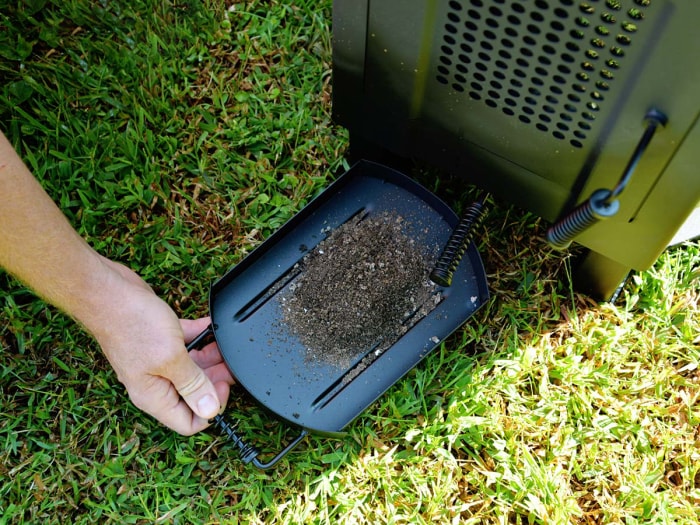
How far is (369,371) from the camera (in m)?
1.28

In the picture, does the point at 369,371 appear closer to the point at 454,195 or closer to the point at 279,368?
the point at 279,368

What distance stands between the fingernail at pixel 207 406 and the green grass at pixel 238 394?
11 centimetres

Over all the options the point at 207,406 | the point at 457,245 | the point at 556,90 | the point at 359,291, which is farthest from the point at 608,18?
the point at 207,406

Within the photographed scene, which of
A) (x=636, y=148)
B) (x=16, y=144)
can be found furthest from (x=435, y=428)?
(x=16, y=144)

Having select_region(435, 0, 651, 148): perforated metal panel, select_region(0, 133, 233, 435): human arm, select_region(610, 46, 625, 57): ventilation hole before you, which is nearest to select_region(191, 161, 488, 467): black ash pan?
select_region(0, 133, 233, 435): human arm

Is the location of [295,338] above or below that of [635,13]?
below

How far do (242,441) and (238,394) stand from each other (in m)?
0.09

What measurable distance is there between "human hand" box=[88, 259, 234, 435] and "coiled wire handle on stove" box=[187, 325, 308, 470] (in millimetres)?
32

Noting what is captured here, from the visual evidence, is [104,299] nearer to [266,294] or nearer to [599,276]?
[266,294]

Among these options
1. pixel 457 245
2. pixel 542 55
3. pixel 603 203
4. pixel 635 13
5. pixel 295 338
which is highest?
pixel 635 13

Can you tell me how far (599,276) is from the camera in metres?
1.34

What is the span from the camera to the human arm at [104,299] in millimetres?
1033

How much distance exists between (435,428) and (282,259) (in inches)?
16.6

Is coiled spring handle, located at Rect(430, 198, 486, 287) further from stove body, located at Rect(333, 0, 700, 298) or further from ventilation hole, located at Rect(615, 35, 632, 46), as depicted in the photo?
ventilation hole, located at Rect(615, 35, 632, 46)
